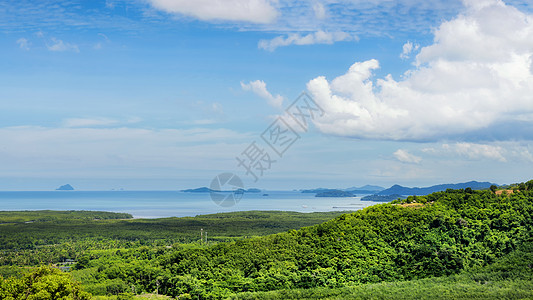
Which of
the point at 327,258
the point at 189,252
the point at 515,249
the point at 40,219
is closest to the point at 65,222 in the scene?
the point at 40,219

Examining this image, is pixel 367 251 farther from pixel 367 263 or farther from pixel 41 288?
pixel 41 288

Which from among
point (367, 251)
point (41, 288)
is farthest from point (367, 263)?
point (41, 288)

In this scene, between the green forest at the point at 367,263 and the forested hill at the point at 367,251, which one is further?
the forested hill at the point at 367,251

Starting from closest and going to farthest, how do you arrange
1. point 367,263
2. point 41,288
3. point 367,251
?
point 41,288
point 367,263
point 367,251

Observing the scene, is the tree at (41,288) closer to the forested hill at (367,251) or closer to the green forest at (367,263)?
the green forest at (367,263)

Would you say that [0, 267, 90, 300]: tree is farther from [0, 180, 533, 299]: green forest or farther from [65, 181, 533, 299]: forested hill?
[65, 181, 533, 299]: forested hill

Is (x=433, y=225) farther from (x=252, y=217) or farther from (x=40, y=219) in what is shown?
(x=40, y=219)

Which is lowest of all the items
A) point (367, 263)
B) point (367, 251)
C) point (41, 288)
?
point (367, 263)

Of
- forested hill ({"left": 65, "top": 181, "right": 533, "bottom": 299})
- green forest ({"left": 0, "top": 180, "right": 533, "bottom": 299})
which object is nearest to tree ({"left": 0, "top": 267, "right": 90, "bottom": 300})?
green forest ({"left": 0, "top": 180, "right": 533, "bottom": 299})

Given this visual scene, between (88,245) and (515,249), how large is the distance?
59.5 metres

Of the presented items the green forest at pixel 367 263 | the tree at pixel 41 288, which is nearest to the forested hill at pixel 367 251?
the green forest at pixel 367 263

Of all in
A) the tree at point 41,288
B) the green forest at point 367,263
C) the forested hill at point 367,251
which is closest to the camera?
the tree at point 41,288

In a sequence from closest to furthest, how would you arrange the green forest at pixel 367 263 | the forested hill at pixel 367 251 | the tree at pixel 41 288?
the tree at pixel 41 288 < the green forest at pixel 367 263 < the forested hill at pixel 367 251

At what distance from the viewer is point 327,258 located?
24.1 metres
